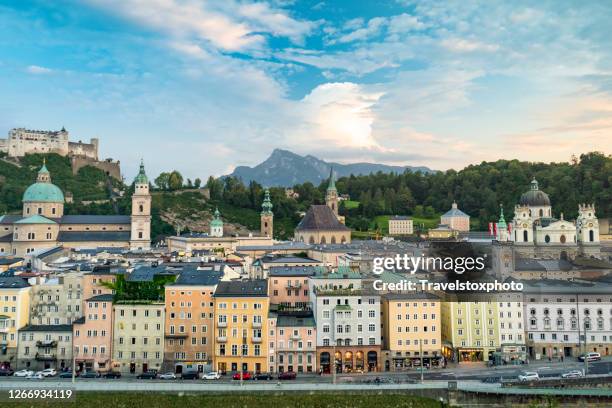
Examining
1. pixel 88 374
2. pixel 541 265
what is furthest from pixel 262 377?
pixel 541 265

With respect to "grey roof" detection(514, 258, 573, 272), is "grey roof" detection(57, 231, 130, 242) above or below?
above

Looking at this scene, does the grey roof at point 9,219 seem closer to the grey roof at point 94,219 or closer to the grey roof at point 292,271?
the grey roof at point 94,219

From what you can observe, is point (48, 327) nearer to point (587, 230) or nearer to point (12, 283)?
point (12, 283)

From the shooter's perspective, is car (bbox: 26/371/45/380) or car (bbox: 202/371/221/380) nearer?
car (bbox: 26/371/45/380)

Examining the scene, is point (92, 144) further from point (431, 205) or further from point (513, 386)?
point (513, 386)

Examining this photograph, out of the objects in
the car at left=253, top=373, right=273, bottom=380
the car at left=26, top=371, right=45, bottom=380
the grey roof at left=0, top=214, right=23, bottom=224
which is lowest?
the car at left=253, top=373, right=273, bottom=380

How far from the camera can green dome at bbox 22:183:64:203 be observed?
109 metres

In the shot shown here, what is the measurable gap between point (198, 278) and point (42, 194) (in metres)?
70.8

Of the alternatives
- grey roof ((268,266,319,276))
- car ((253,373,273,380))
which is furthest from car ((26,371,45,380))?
grey roof ((268,266,319,276))

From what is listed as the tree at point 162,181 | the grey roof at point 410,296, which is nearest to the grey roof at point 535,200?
the grey roof at point 410,296

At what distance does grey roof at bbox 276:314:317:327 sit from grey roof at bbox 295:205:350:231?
5560 centimetres

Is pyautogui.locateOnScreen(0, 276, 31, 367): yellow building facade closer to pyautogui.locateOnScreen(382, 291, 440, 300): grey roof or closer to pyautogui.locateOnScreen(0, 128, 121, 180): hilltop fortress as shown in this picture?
pyautogui.locateOnScreen(382, 291, 440, 300): grey roof

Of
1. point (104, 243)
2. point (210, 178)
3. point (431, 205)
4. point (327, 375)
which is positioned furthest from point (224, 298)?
point (431, 205)

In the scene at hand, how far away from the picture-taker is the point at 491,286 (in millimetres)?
55062
